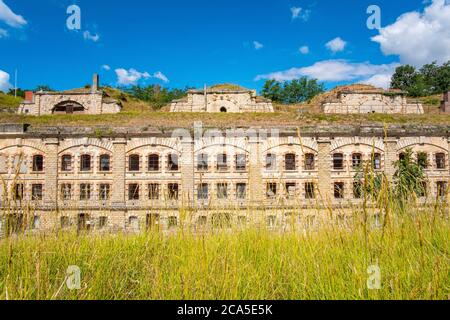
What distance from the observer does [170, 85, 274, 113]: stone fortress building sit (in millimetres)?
34531

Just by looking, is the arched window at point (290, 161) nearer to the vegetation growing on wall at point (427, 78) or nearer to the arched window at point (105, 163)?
the arched window at point (105, 163)

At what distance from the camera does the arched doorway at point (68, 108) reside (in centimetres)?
3462

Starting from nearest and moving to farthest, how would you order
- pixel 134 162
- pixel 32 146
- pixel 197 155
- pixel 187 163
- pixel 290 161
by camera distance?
1. pixel 187 163
2. pixel 197 155
3. pixel 32 146
4. pixel 290 161
5. pixel 134 162

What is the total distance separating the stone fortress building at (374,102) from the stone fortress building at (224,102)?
338 inches

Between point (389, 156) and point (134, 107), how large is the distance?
3183 cm

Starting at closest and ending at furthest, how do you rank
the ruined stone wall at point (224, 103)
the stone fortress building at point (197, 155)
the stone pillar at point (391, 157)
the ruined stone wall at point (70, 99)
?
1. the stone pillar at point (391, 157)
2. the stone fortress building at point (197, 155)
3. the ruined stone wall at point (70, 99)
4. the ruined stone wall at point (224, 103)

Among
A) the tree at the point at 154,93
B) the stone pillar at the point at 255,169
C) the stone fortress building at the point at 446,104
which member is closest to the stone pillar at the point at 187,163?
the stone pillar at the point at 255,169

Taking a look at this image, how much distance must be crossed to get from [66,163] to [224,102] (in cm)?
1856

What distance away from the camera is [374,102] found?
116 feet

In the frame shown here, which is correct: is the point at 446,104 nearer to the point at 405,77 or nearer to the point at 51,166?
the point at 405,77

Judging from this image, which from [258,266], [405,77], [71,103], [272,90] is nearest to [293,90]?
[272,90]

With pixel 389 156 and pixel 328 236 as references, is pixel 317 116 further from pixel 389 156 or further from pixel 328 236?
pixel 328 236
